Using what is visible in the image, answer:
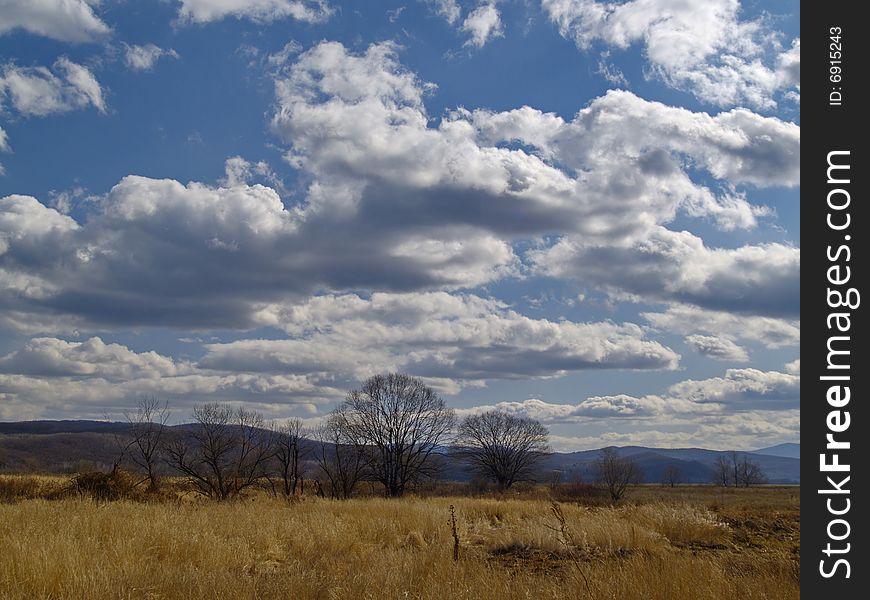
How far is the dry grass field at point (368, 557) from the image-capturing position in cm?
819

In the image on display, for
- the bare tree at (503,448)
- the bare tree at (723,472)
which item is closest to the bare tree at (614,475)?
the bare tree at (503,448)

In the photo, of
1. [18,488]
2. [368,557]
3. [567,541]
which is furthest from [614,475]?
[368,557]

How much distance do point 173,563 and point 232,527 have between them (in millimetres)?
4274

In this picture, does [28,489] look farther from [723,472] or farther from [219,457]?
[723,472]

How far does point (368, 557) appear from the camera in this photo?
11859mm

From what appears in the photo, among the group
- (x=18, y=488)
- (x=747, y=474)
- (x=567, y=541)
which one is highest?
(x=567, y=541)

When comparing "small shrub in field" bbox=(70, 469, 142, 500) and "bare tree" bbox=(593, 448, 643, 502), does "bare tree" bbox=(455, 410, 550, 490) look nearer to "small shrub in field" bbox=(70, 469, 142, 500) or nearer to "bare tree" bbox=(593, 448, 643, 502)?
"bare tree" bbox=(593, 448, 643, 502)

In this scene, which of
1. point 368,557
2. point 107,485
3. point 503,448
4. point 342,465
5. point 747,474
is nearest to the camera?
point 368,557

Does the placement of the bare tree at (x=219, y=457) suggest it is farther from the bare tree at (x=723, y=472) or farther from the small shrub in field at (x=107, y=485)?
the bare tree at (x=723, y=472)

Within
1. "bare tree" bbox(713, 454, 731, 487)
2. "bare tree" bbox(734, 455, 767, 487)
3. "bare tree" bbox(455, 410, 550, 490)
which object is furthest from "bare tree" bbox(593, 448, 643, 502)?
"bare tree" bbox(713, 454, 731, 487)

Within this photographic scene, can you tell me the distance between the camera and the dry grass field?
819 cm

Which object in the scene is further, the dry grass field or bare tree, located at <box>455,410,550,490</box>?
bare tree, located at <box>455,410,550,490</box>
